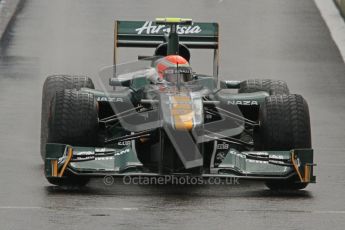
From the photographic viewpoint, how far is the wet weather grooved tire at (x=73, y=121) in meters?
15.9

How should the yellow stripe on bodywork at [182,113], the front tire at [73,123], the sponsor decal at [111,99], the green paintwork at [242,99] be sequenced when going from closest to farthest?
the yellow stripe on bodywork at [182,113] < the front tire at [73,123] < the sponsor decal at [111,99] < the green paintwork at [242,99]

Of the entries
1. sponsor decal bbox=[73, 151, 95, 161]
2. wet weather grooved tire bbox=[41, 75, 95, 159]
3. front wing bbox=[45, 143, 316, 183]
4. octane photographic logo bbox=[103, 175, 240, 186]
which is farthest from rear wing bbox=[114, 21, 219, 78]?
sponsor decal bbox=[73, 151, 95, 161]

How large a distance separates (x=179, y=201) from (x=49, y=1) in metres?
21.9

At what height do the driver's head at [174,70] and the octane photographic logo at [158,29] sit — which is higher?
the octane photographic logo at [158,29]

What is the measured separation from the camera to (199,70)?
92.7 feet

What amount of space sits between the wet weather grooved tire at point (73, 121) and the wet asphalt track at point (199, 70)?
1.93 feet

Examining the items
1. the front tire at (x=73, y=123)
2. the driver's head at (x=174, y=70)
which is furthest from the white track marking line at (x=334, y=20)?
the front tire at (x=73, y=123)

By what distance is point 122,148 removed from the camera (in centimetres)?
1611

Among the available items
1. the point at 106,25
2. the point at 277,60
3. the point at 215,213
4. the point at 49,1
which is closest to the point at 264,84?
the point at 215,213

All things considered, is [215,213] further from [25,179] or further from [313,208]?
[25,179]

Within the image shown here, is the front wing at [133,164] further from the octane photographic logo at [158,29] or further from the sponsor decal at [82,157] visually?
the octane photographic logo at [158,29]

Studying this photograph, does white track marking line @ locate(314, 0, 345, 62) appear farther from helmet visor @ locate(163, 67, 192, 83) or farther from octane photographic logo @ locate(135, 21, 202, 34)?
helmet visor @ locate(163, 67, 192, 83)

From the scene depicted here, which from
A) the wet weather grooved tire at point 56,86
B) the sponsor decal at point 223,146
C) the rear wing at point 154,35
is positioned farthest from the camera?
the rear wing at point 154,35

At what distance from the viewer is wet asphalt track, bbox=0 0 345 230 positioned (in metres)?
13.8
